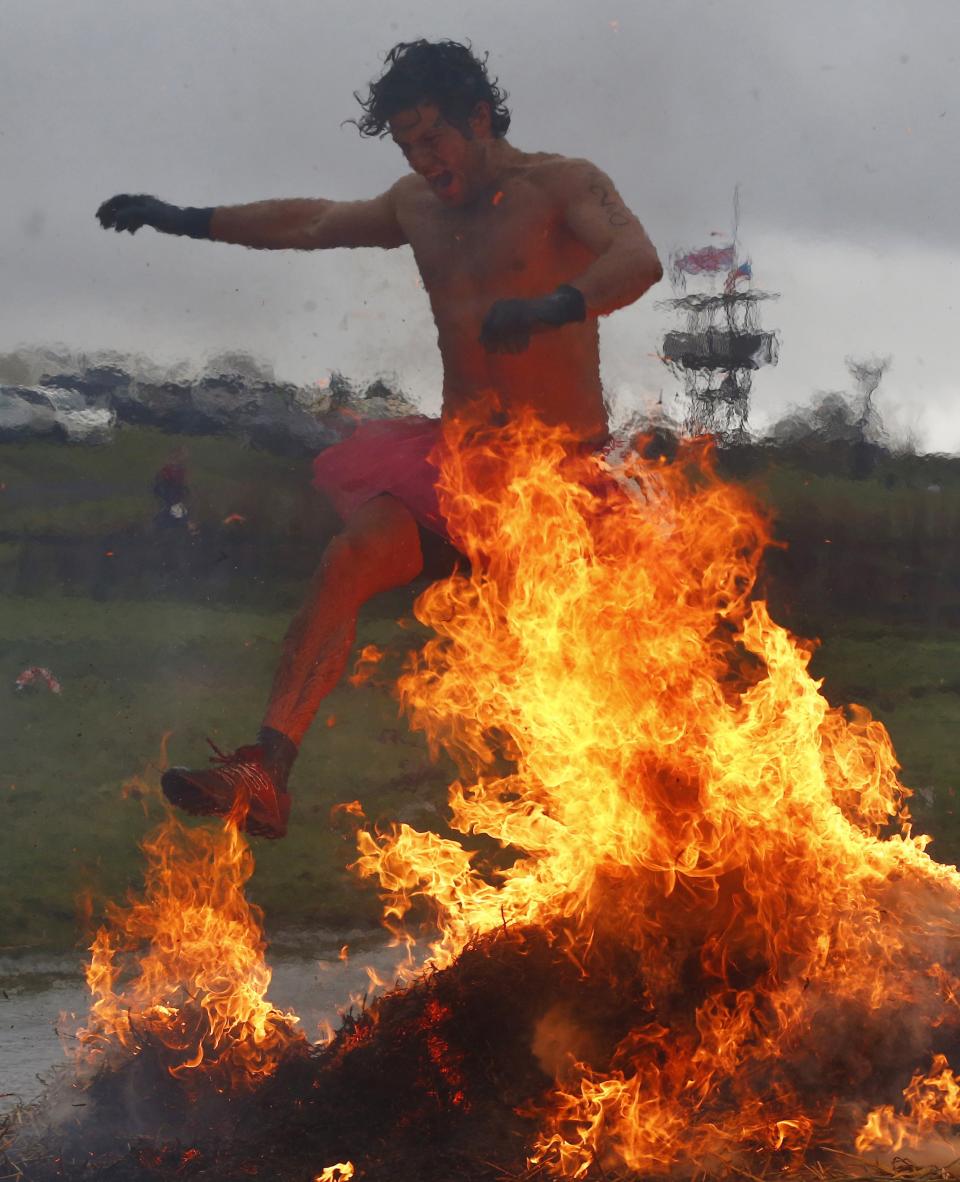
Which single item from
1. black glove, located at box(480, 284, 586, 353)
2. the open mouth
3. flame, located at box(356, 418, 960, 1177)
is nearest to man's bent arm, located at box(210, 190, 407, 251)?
the open mouth

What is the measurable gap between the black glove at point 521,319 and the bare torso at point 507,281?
54 cm

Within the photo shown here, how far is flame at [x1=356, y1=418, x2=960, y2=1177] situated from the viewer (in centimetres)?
404

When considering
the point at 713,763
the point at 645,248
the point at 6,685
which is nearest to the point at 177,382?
the point at 645,248

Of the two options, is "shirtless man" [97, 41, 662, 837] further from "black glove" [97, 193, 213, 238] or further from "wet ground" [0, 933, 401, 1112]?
"wet ground" [0, 933, 401, 1112]

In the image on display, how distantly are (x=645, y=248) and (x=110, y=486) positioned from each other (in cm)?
587

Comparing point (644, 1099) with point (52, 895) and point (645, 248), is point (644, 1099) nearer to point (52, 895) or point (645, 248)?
point (645, 248)

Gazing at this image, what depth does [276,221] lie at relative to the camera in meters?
4.97

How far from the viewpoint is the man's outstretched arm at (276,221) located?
489 cm

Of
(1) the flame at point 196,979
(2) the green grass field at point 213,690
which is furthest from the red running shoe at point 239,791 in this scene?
(2) the green grass field at point 213,690

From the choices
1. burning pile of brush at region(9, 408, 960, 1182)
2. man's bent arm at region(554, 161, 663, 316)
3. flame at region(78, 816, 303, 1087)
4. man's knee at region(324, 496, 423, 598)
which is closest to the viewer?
burning pile of brush at region(9, 408, 960, 1182)

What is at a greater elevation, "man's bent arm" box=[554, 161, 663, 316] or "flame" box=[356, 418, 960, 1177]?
"man's bent arm" box=[554, 161, 663, 316]

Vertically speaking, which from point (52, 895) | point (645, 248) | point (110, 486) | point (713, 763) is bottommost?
point (52, 895)

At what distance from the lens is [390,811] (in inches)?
348

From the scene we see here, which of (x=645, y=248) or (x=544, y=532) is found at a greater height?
(x=645, y=248)
